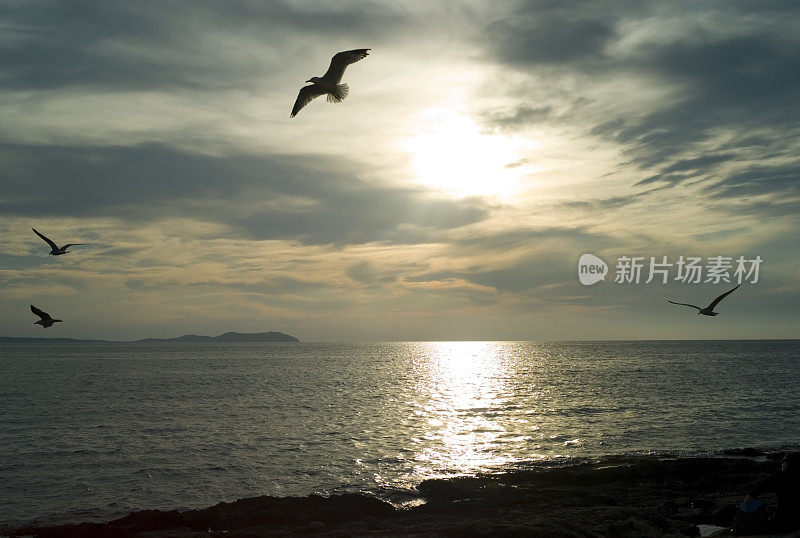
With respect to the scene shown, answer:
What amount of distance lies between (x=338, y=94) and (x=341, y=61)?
0.86 metres

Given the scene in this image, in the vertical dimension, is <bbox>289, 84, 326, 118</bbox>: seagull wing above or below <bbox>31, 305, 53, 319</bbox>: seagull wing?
above

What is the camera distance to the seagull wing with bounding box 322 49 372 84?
14.8 metres

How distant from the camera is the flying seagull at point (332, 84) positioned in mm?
14820

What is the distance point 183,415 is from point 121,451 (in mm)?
A: 14272

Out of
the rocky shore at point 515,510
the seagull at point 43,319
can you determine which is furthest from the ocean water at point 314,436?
the seagull at point 43,319

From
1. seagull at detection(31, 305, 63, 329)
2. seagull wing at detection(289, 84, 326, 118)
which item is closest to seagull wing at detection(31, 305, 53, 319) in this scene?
seagull at detection(31, 305, 63, 329)

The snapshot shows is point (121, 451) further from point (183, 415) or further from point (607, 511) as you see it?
point (607, 511)

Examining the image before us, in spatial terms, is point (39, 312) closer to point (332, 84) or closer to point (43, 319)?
point (43, 319)

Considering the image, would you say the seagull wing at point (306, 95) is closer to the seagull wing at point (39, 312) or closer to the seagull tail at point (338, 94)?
the seagull tail at point (338, 94)

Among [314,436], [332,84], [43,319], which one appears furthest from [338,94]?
[314,436]

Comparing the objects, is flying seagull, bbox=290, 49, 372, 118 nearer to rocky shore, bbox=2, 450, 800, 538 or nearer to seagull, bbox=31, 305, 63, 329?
rocky shore, bbox=2, 450, 800, 538

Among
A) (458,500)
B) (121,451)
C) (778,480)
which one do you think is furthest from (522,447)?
(121,451)

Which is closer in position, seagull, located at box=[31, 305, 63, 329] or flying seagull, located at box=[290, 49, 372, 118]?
flying seagull, located at box=[290, 49, 372, 118]

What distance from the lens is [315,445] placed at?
3145 cm
